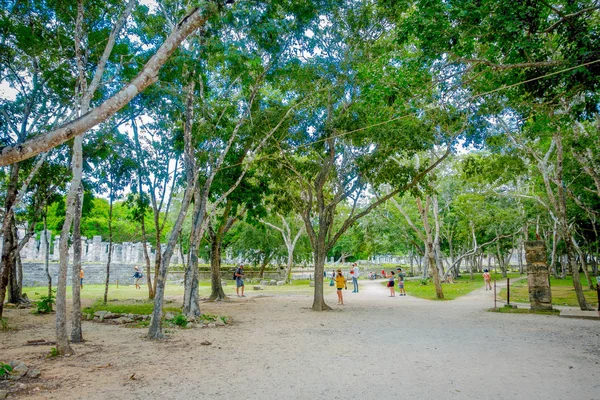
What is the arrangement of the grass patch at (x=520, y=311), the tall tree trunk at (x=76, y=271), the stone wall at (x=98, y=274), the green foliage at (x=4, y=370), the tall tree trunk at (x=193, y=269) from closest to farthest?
the green foliage at (x=4, y=370) → the tall tree trunk at (x=76, y=271) → the tall tree trunk at (x=193, y=269) → the grass patch at (x=520, y=311) → the stone wall at (x=98, y=274)

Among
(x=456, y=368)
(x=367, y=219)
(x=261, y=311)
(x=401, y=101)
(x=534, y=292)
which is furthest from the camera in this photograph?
(x=367, y=219)

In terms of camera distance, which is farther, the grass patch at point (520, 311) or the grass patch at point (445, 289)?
the grass patch at point (445, 289)

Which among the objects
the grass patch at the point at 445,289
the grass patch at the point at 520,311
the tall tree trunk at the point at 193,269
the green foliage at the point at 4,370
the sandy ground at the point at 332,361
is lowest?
the grass patch at the point at 445,289

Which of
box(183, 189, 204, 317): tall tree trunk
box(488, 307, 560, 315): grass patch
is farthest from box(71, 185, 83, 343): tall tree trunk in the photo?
box(488, 307, 560, 315): grass patch

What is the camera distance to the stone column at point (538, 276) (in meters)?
13.1

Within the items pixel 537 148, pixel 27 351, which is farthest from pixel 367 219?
pixel 27 351

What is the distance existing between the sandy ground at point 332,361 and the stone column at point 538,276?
2326mm

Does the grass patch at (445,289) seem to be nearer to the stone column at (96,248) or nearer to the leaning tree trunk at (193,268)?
the leaning tree trunk at (193,268)

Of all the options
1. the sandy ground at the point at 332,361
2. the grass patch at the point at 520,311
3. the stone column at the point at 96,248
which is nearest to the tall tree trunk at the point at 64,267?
the sandy ground at the point at 332,361

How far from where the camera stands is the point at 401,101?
7.59 m

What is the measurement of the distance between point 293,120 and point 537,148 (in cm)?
1135

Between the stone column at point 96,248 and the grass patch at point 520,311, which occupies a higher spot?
the stone column at point 96,248

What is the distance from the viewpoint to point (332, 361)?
646cm

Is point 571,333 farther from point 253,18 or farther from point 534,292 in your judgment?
point 253,18
